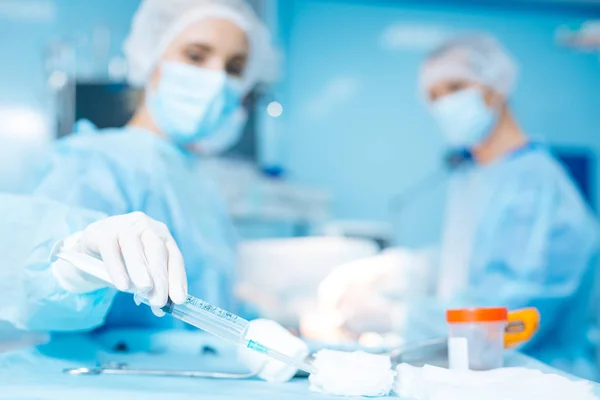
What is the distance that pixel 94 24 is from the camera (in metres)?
3.85

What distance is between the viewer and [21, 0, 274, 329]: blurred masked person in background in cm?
113

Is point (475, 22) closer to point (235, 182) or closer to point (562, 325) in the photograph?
point (235, 182)

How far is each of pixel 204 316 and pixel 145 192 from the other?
535 millimetres

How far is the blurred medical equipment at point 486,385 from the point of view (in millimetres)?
633

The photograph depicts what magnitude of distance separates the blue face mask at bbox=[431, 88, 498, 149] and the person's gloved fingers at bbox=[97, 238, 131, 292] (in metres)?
1.52

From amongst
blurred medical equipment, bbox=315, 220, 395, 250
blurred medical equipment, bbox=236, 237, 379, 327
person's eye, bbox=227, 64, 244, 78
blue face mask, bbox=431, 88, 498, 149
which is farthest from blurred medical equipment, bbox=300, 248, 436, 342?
blurred medical equipment, bbox=315, 220, 395, 250

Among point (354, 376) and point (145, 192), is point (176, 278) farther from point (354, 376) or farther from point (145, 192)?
point (145, 192)

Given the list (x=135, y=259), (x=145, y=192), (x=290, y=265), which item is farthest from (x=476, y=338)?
(x=290, y=265)

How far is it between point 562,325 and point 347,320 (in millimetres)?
577

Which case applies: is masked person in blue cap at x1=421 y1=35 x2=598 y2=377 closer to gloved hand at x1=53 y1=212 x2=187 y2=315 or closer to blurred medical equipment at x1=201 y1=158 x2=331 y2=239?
gloved hand at x1=53 y1=212 x2=187 y2=315

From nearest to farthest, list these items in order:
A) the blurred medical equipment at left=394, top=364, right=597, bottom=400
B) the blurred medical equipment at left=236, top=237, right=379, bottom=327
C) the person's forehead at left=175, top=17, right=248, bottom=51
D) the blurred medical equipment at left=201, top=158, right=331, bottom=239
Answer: the blurred medical equipment at left=394, top=364, right=597, bottom=400 < the person's forehead at left=175, top=17, right=248, bottom=51 < the blurred medical equipment at left=236, top=237, right=379, bottom=327 < the blurred medical equipment at left=201, top=158, right=331, bottom=239

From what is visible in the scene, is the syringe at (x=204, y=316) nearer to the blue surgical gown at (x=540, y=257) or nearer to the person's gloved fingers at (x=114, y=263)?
the person's gloved fingers at (x=114, y=263)

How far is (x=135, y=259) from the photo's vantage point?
695 millimetres

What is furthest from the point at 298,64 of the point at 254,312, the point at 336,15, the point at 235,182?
the point at 254,312
